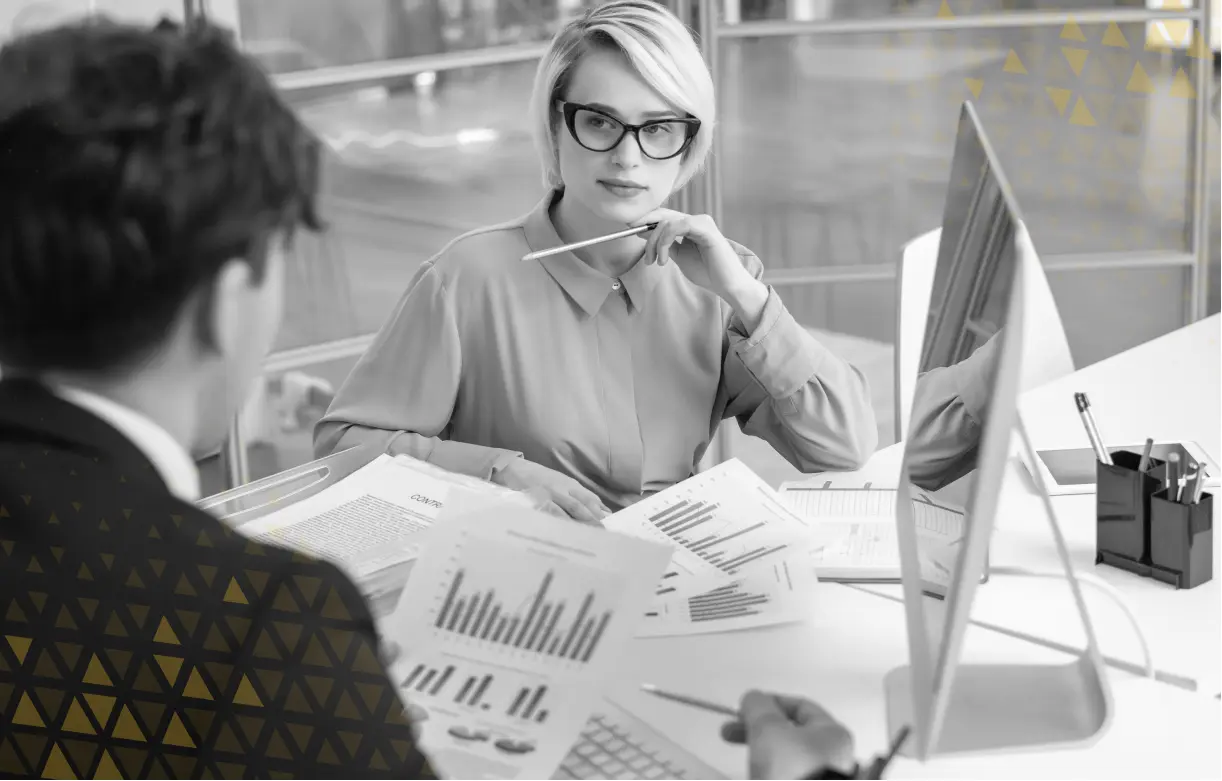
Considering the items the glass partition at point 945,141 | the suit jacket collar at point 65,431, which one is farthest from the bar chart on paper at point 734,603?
the glass partition at point 945,141

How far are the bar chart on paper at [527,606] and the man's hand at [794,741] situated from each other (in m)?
0.16

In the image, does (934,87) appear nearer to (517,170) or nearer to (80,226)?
(517,170)

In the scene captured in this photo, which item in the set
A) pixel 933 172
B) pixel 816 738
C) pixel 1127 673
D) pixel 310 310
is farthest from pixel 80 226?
pixel 933 172

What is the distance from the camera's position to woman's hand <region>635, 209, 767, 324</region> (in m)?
1.84

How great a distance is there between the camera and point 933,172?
487 cm
